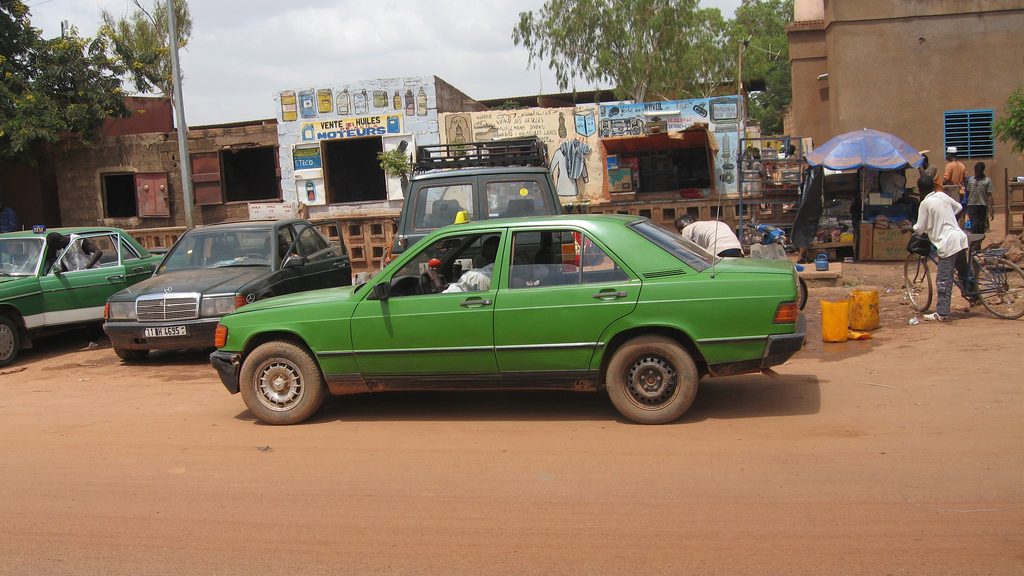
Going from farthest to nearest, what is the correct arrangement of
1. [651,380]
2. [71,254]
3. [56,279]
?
[71,254] < [56,279] < [651,380]

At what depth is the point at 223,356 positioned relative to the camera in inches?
264

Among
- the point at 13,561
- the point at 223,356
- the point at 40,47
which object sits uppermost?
the point at 40,47

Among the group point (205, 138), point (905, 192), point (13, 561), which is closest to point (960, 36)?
point (905, 192)

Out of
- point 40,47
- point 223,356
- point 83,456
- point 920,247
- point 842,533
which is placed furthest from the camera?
point 40,47

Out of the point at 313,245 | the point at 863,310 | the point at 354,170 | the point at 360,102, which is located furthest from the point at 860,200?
the point at 354,170

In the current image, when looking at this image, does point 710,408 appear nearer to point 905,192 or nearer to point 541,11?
point 905,192

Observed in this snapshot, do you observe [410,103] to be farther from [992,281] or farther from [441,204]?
[992,281]

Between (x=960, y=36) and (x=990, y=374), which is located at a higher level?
(x=960, y=36)

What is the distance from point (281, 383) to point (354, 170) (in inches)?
757

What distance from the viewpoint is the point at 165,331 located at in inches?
368

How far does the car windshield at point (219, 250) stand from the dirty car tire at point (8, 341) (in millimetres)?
2011

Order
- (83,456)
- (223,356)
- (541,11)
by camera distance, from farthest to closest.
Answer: (541,11), (223,356), (83,456)

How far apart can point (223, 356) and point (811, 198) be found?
1126cm

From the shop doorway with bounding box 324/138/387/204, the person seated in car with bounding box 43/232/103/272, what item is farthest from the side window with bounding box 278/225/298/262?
the shop doorway with bounding box 324/138/387/204
